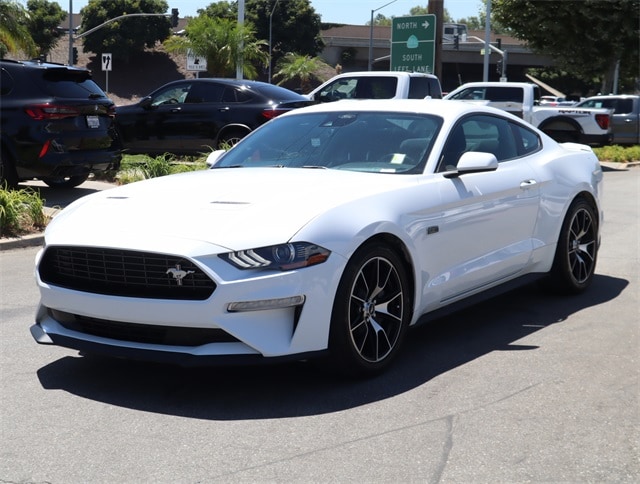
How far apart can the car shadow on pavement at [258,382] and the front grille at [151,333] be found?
316mm

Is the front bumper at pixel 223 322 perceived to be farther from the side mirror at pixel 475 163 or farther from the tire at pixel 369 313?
the side mirror at pixel 475 163

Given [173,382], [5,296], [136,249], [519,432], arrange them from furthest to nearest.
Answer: [5,296]
[173,382]
[136,249]
[519,432]

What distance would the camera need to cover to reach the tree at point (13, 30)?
91.4 ft

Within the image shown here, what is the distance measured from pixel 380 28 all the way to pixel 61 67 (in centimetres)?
8622

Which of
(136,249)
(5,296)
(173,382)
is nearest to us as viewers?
(136,249)

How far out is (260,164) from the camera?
6406 mm

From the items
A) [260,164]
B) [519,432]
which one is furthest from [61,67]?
[519,432]

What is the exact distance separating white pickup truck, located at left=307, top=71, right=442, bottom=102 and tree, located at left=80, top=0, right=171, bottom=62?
2224 inches

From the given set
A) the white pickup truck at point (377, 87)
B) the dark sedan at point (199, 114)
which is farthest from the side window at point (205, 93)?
the white pickup truck at point (377, 87)

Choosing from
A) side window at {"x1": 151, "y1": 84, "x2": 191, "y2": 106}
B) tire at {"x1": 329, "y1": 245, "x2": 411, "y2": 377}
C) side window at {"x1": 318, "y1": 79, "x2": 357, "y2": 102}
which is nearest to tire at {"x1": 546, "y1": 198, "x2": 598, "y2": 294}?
tire at {"x1": 329, "y1": 245, "x2": 411, "y2": 377}

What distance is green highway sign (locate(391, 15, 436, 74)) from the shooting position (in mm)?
23531

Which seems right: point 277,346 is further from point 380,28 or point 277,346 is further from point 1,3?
point 380,28

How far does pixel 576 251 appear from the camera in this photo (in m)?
7.50

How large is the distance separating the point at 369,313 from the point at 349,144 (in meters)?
1.44
